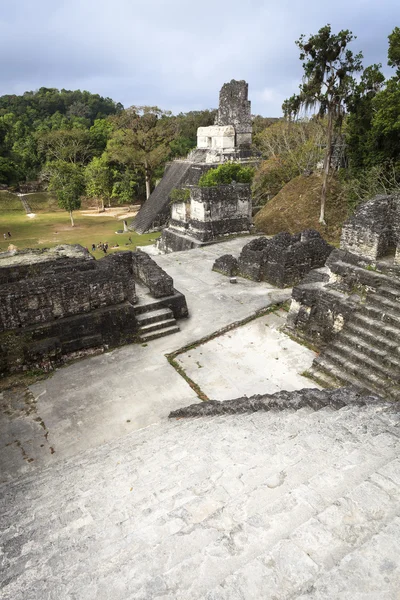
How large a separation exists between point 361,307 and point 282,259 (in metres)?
4.21

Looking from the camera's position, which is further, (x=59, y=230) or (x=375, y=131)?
(x=59, y=230)

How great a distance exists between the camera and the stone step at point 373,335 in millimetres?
5895

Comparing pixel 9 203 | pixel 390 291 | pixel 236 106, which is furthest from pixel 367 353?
pixel 9 203

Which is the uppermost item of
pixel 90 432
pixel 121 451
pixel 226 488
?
pixel 226 488

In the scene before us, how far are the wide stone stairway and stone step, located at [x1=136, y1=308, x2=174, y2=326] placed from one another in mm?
4285

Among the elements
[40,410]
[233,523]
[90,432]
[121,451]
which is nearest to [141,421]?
Answer: [90,432]

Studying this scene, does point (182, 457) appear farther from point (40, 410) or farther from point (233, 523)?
point (40, 410)

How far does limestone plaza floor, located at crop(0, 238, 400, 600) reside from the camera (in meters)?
1.91

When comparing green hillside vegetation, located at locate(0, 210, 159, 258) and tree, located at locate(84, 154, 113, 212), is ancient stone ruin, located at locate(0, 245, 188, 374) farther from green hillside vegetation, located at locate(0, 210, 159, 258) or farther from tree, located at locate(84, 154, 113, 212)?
tree, located at locate(84, 154, 113, 212)

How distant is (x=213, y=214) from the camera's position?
16.5 m

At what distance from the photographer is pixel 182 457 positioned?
3809mm

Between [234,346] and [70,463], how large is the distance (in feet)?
13.8

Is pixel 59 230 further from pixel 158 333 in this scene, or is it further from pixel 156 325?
pixel 158 333

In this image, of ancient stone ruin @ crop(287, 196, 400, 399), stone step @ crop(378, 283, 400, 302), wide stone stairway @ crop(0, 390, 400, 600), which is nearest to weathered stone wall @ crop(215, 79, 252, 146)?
ancient stone ruin @ crop(287, 196, 400, 399)
